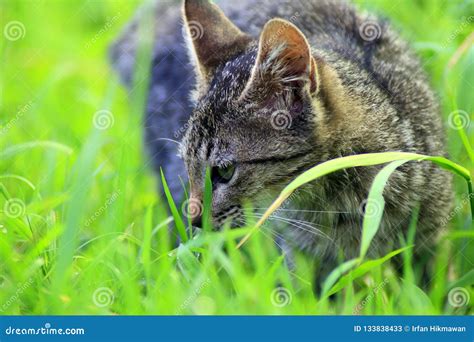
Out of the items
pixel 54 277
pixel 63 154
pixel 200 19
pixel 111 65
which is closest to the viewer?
pixel 54 277

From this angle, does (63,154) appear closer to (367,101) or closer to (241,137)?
(241,137)

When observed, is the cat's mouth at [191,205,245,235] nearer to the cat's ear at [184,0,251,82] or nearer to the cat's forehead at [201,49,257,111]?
the cat's forehead at [201,49,257,111]

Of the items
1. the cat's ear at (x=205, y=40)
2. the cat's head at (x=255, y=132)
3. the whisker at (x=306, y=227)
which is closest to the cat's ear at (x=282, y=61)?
the cat's head at (x=255, y=132)

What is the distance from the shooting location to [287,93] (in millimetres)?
2896

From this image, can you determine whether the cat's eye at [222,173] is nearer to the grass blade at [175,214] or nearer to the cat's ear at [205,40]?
the grass blade at [175,214]

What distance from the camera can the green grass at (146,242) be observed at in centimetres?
261

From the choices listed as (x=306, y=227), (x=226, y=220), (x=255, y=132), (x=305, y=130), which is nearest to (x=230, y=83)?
(x=255, y=132)

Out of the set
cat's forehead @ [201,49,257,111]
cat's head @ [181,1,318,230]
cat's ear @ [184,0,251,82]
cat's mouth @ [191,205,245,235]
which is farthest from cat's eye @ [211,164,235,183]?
cat's ear @ [184,0,251,82]

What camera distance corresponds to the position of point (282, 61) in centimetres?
281

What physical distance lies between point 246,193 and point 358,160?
521 millimetres

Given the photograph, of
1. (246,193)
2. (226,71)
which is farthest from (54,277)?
(226,71)

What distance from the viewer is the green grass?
2.61m

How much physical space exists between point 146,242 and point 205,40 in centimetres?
106

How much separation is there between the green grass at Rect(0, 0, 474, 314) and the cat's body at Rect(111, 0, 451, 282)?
13 cm
